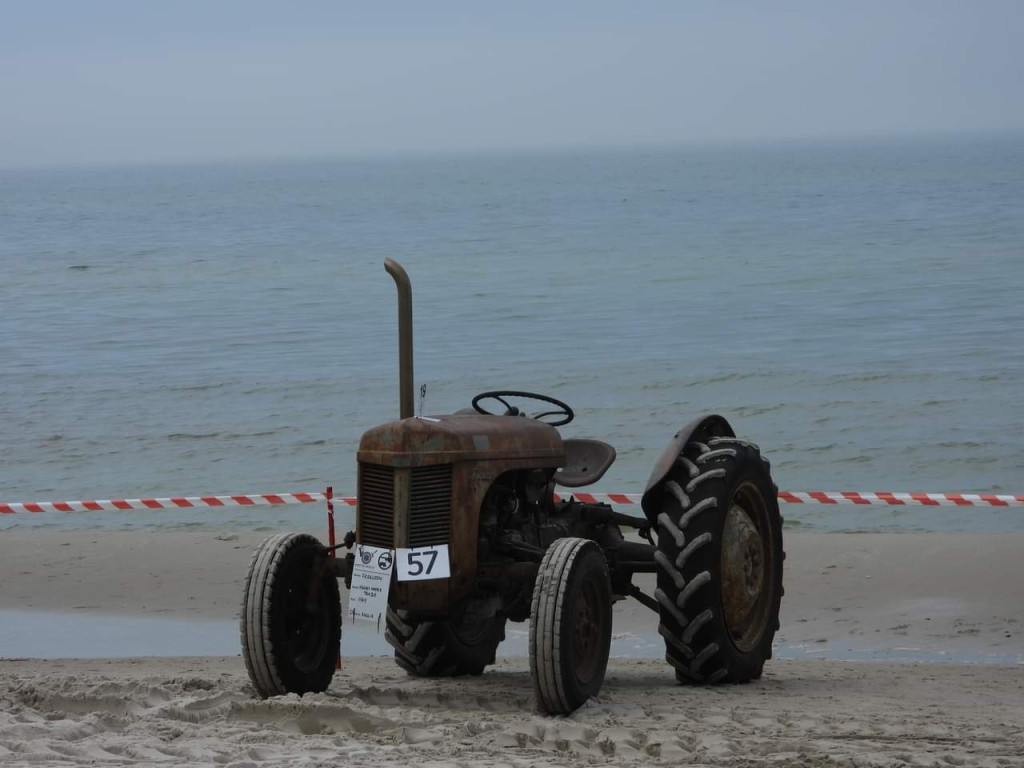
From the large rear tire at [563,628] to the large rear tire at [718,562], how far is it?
0.60m

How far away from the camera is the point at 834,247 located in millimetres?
50125

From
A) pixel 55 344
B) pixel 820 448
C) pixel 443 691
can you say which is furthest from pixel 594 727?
pixel 55 344

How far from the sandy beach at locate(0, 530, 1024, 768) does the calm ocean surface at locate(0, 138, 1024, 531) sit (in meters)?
2.91

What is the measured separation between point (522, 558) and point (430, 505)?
58 cm

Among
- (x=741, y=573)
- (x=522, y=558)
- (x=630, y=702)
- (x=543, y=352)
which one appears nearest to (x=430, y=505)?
(x=522, y=558)

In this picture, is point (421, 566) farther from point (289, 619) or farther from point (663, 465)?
point (663, 465)

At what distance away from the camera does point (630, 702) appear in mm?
7129

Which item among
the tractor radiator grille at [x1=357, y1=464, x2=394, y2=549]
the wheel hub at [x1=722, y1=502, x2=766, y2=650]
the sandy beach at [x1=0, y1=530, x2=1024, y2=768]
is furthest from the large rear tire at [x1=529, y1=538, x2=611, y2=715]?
the wheel hub at [x1=722, y1=502, x2=766, y2=650]

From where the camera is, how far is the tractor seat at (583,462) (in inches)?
310

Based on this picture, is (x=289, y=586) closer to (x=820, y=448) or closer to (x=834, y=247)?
(x=820, y=448)

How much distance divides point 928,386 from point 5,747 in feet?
56.7

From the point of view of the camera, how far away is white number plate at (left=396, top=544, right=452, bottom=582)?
6.80 m

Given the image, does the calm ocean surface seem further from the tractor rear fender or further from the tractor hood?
the tractor hood

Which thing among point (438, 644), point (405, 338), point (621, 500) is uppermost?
point (405, 338)
